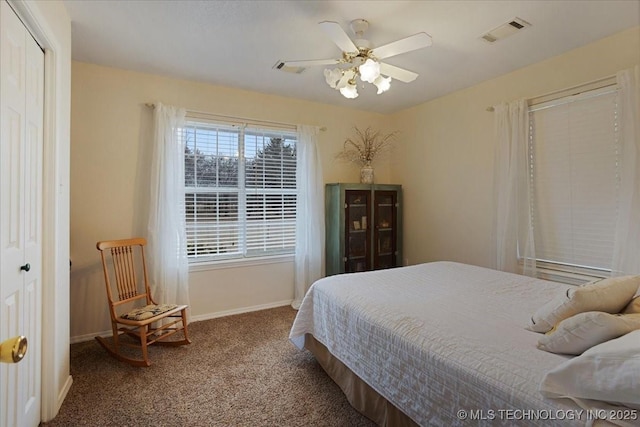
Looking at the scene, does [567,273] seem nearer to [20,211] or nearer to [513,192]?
[513,192]

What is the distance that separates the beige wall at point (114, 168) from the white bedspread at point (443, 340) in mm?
1461

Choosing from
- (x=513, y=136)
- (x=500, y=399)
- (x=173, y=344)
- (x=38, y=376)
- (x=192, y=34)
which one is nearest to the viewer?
(x=500, y=399)

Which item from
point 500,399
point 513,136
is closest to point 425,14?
point 513,136

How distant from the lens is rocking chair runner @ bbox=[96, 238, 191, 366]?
247 centimetres

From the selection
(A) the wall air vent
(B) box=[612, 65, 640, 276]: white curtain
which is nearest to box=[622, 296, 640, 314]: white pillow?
(B) box=[612, 65, 640, 276]: white curtain

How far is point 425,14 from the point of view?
215 centimetres

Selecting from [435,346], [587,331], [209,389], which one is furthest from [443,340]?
[209,389]

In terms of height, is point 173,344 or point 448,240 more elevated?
point 448,240

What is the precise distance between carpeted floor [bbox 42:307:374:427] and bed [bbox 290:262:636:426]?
0.57ft

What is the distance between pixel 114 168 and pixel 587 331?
139 inches

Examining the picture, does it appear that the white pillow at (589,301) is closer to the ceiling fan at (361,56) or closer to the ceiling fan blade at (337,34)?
the ceiling fan at (361,56)

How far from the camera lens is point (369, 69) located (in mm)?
2041

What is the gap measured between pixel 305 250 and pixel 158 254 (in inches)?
62.5

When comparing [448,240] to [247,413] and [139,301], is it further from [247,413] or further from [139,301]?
[139,301]
